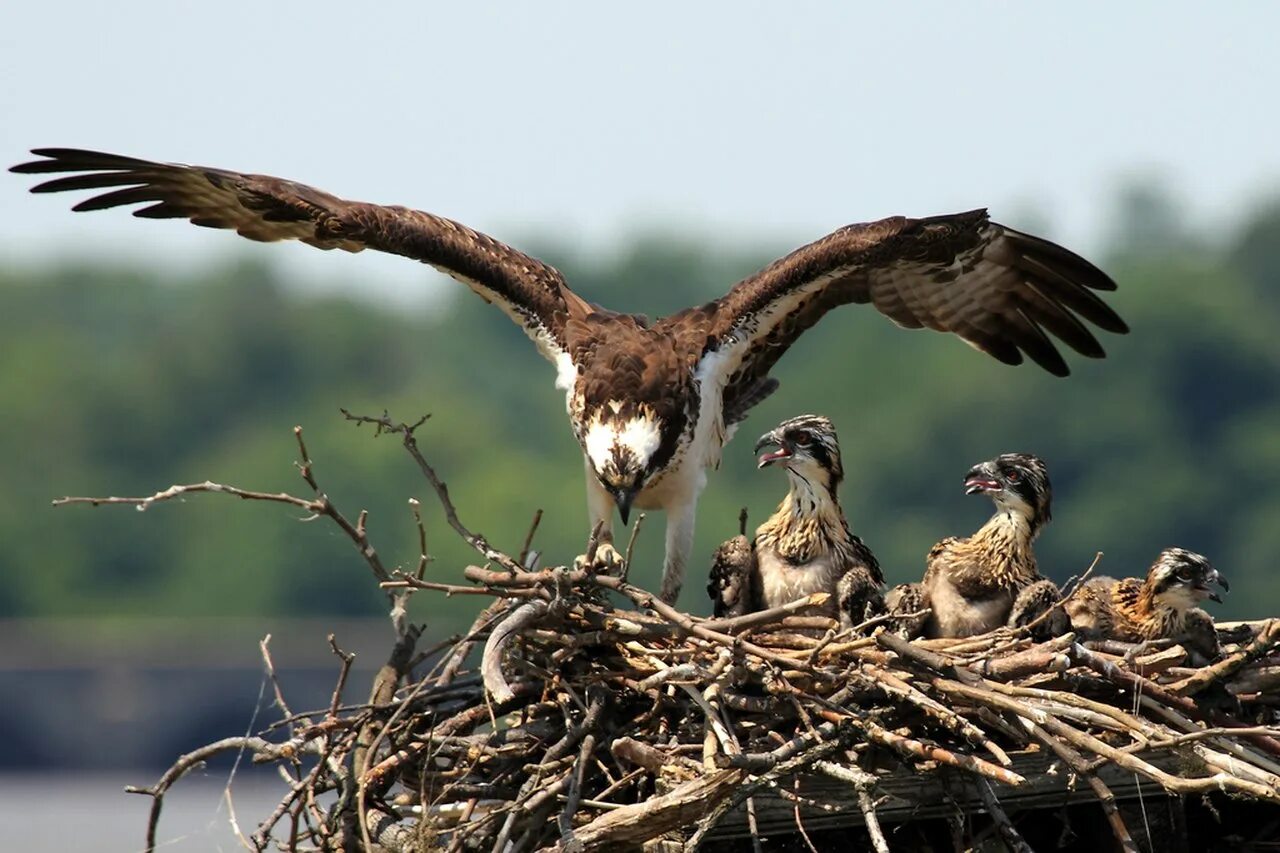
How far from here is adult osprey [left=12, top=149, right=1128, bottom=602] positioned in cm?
938

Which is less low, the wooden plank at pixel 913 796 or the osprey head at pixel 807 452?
the osprey head at pixel 807 452

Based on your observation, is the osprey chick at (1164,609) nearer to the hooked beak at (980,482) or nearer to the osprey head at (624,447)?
the hooked beak at (980,482)

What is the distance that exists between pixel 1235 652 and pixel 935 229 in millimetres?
2772

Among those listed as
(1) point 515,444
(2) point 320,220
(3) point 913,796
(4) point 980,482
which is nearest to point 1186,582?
(4) point 980,482

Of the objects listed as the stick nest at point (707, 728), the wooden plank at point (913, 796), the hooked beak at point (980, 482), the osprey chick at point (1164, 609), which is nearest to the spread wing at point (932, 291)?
the hooked beak at point (980, 482)

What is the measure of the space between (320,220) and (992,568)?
292 centimetres

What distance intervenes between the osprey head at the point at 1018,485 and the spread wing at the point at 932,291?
1180 mm

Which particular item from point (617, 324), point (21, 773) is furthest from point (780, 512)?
point (21, 773)

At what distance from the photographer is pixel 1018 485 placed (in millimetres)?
8844

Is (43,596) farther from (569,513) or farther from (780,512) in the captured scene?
(780,512)

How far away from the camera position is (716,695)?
288 inches

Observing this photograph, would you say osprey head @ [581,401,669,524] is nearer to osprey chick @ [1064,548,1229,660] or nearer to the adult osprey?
the adult osprey

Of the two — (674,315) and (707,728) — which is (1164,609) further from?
(674,315)

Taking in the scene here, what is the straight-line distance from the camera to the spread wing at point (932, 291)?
9.73m
